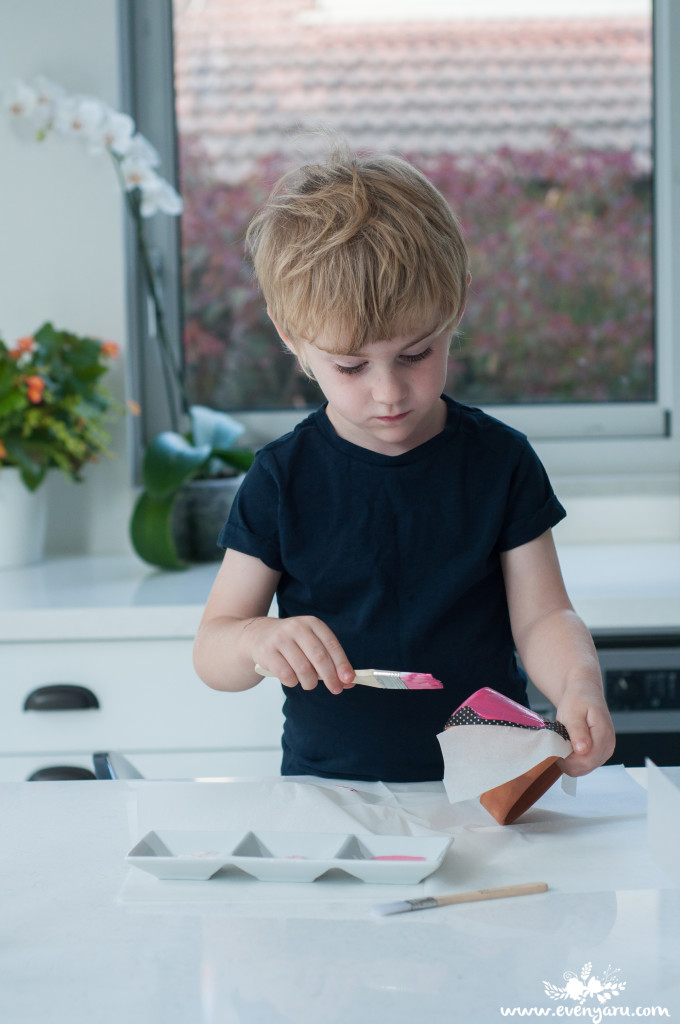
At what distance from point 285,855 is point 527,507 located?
0.47m

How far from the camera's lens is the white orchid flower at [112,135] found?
1.89 metres

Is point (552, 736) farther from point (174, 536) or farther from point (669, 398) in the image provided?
point (669, 398)

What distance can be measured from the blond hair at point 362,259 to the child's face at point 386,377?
0.01m

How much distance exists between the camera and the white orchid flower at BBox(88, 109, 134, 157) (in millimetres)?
1895

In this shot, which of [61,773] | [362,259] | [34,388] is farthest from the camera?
[34,388]

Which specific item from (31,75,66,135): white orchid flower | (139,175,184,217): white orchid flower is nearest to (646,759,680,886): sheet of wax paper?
Answer: (139,175,184,217): white orchid flower

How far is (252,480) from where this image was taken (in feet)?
3.57

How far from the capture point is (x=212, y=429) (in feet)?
6.40

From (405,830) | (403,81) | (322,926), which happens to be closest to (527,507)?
(405,830)

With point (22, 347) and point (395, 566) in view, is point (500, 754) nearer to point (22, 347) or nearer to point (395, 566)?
point (395, 566)

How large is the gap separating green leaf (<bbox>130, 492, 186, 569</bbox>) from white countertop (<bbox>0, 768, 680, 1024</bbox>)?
3.24 ft

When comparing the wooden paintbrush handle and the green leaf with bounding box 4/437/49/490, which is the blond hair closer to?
the wooden paintbrush handle

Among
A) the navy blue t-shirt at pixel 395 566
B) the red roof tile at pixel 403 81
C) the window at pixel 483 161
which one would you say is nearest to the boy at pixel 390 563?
the navy blue t-shirt at pixel 395 566

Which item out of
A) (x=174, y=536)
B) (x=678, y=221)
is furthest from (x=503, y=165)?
(x=174, y=536)
